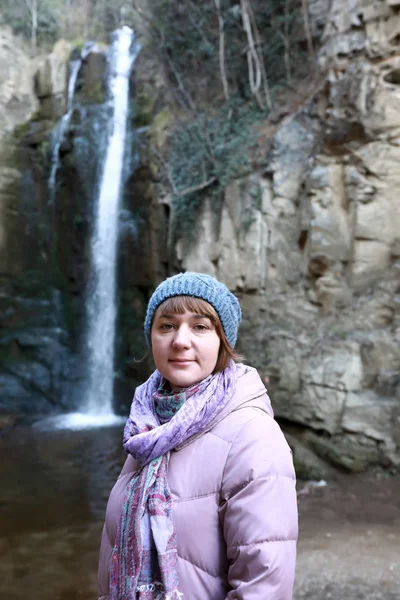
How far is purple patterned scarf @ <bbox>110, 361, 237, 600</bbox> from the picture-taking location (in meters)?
1.28

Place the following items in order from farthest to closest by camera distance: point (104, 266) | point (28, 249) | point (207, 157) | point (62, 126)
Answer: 1. point (62, 126)
2. point (28, 249)
3. point (104, 266)
4. point (207, 157)

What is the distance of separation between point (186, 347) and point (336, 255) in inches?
237

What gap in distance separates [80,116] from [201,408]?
39.5ft

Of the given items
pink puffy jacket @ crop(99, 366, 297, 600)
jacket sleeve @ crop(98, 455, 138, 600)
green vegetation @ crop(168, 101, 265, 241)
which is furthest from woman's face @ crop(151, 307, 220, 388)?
green vegetation @ crop(168, 101, 265, 241)

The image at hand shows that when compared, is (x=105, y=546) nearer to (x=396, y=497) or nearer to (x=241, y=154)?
(x=396, y=497)

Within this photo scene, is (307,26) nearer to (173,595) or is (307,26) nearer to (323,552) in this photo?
(323,552)

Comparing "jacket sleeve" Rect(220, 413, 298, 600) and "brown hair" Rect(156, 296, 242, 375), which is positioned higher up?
"brown hair" Rect(156, 296, 242, 375)

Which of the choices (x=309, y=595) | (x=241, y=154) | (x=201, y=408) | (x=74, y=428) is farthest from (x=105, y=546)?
(x=74, y=428)

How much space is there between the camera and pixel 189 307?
4.82ft

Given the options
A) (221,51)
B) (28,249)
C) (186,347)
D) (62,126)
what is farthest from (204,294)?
(62,126)

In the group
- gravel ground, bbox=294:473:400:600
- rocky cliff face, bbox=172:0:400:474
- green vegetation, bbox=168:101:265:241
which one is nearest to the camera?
gravel ground, bbox=294:473:400:600

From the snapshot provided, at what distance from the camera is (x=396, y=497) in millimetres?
5449

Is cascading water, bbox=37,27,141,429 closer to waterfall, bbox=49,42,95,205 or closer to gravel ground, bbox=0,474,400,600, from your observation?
waterfall, bbox=49,42,95,205

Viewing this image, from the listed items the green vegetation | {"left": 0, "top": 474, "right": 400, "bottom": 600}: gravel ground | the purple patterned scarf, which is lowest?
{"left": 0, "top": 474, "right": 400, "bottom": 600}: gravel ground
